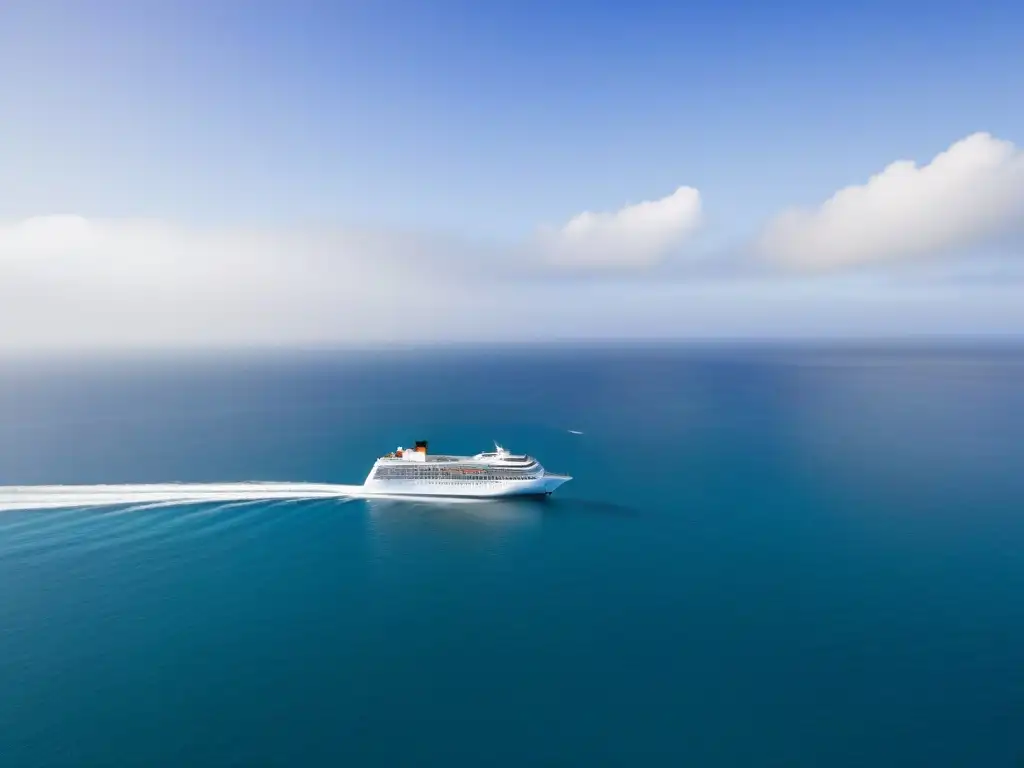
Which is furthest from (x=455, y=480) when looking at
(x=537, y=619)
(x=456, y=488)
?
(x=537, y=619)

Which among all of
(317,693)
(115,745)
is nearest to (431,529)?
(317,693)

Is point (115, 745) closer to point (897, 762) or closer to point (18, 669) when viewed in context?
point (18, 669)

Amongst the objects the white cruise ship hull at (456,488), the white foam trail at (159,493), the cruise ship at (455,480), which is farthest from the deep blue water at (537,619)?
the white foam trail at (159,493)

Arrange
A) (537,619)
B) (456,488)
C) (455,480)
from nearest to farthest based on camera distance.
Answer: (537,619)
(456,488)
(455,480)

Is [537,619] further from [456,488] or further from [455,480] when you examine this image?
[455,480]

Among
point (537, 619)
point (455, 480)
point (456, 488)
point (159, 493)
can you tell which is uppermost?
point (159, 493)

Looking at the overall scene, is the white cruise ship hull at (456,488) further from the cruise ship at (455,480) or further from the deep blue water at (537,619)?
Result: the deep blue water at (537,619)
